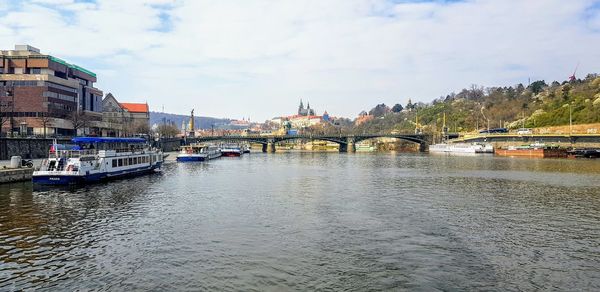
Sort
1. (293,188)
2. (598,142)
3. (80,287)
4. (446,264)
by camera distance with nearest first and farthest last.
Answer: (80,287), (446,264), (293,188), (598,142)

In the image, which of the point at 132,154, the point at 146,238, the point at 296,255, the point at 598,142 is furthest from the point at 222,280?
the point at 598,142

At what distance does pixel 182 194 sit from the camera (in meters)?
45.1

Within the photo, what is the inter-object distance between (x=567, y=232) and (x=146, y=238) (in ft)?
84.5

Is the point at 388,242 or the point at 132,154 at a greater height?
the point at 132,154

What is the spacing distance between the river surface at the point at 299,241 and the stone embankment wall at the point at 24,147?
3653 cm

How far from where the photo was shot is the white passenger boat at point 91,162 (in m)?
48.1

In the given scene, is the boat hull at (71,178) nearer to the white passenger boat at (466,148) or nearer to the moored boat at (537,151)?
the moored boat at (537,151)

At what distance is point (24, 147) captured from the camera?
8112 centimetres

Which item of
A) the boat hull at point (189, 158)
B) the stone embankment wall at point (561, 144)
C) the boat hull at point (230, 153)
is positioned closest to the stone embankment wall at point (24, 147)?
the boat hull at point (189, 158)

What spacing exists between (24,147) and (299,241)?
7651cm

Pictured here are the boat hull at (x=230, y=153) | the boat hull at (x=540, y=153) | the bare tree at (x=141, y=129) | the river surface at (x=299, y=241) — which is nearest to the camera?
the river surface at (x=299, y=241)

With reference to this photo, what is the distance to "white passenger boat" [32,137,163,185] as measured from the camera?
4812 cm

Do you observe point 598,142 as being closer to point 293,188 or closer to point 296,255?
point 293,188

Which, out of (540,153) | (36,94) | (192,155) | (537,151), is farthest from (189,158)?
(537,151)
